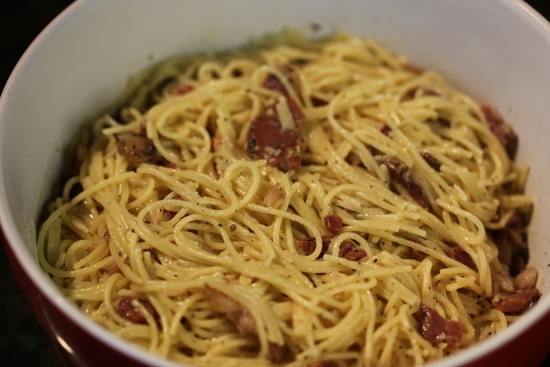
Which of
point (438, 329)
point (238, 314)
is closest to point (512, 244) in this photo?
point (438, 329)

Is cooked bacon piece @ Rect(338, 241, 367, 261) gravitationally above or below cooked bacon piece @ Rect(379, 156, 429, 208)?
below

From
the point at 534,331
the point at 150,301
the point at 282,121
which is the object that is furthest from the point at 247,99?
the point at 534,331

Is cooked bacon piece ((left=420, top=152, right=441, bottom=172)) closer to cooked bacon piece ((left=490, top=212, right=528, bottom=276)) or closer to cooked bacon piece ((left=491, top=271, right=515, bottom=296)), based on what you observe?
cooked bacon piece ((left=490, top=212, right=528, bottom=276))

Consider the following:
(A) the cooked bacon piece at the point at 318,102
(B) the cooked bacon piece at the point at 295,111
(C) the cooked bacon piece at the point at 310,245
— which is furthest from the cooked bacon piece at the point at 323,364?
(A) the cooked bacon piece at the point at 318,102

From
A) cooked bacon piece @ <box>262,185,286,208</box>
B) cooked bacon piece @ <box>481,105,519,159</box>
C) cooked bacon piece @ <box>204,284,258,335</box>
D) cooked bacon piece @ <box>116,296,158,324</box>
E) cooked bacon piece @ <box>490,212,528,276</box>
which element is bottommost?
cooked bacon piece @ <box>116,296,158,324</box>

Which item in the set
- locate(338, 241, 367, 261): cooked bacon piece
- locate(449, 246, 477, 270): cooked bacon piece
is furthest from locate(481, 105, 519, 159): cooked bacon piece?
locate(338, 241, 367, 261): cooked bacon piece

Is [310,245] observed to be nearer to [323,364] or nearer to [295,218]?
[295,218]
